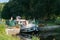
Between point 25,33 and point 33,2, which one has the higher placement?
point 33,2

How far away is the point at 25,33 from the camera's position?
32.9 metres

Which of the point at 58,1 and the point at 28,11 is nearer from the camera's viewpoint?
the point at 58,1

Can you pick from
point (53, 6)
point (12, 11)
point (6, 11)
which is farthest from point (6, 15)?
point (53, 6)

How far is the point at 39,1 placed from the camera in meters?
35.9

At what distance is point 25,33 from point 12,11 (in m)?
34.5

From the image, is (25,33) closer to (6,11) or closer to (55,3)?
(55,3)

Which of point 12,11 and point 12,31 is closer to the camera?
point 12,31

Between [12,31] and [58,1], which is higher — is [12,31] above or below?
below

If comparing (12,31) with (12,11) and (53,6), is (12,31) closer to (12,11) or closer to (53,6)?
(53,6)

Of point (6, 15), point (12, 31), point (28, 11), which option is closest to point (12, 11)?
point (6, 15)

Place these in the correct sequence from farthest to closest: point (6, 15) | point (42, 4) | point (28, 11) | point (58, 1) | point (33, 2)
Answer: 1. point (6, 15)
2. point (28, 11)
3. point (33, 2)
4. point (42, 4)
5. point (58, 1)

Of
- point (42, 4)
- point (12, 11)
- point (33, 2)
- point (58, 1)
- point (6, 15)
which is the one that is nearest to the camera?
point (58, 1)

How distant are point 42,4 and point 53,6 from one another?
1.72 metres

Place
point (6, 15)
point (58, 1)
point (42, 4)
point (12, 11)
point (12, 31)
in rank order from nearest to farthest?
1. point (12, 31)
2. point (58, 1)
3. point (42, 4)
4. point (12, 11)
5. point (6, 15)
